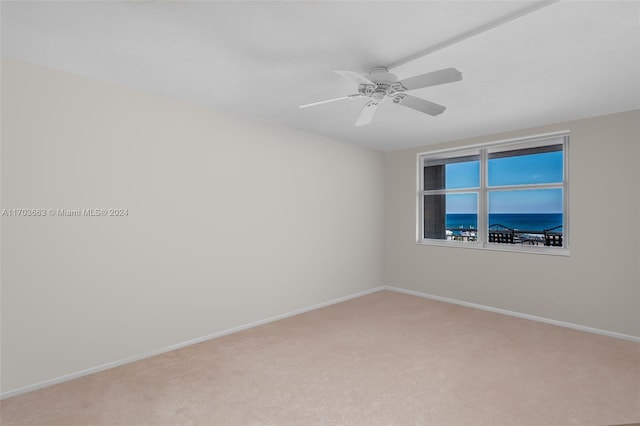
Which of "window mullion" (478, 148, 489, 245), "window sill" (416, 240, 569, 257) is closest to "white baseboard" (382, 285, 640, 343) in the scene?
"window sill" (416, 240, 569, 257)

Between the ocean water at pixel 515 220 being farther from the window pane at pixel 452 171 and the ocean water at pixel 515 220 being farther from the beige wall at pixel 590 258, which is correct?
the window pane at pixel 452 171

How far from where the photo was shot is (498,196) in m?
4.50

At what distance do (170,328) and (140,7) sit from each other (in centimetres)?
263

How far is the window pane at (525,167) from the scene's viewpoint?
13.3 ft

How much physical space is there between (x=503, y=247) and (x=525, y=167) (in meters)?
1.09

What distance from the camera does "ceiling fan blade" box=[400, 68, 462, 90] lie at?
75.8 inches

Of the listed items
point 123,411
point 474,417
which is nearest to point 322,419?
A: point 474,417

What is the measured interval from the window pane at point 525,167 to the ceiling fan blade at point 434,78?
113 inches

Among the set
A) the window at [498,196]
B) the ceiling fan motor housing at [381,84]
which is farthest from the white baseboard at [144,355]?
the ceiling fan motor housing at [381,84]

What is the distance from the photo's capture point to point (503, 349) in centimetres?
312

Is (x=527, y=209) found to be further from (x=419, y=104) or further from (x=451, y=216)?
(x=419, y=104)

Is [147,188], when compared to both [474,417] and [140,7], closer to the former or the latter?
[140,7]

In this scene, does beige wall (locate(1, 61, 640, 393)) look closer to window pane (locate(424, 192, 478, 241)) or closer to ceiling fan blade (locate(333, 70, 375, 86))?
window pane (locate(424, 192, 478, 241))

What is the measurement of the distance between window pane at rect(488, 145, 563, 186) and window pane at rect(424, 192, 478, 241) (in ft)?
1.40
